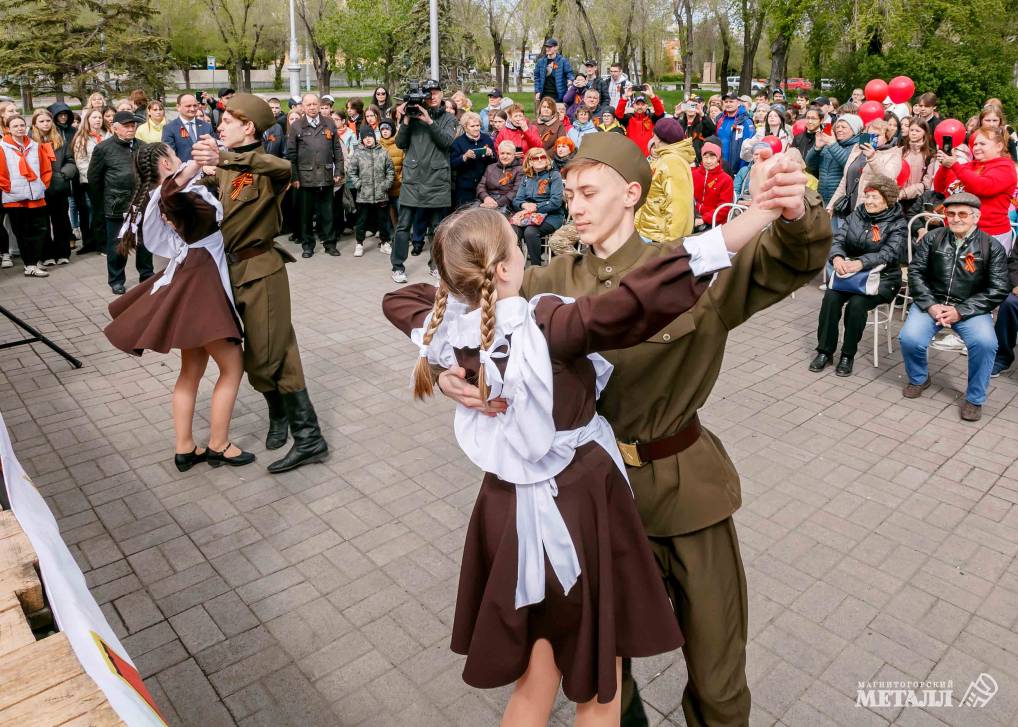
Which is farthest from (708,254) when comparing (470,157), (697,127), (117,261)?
(697,127)

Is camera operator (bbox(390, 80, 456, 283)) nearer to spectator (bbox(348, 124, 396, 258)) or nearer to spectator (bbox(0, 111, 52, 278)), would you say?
spectator (bbox(348, 124, 396, 258))

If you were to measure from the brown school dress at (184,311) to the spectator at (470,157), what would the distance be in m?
6.02

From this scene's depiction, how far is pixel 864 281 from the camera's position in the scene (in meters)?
6.93

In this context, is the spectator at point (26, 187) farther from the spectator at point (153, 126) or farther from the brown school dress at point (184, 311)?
the brown school dress at point (184, 311)

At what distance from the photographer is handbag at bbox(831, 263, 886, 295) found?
691cm

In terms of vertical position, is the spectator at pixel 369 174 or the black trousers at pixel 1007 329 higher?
the spectator at pixel 369 174

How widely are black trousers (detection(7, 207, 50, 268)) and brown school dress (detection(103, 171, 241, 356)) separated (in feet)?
20.0

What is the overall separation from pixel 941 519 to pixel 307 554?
3421 mm

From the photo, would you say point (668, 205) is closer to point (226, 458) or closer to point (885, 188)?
point (885, 188)

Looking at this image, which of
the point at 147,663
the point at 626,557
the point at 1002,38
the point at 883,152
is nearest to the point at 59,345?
the point at 147,663

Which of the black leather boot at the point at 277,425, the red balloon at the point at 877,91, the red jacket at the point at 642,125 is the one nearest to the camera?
the black leather boot at the point at 277,425

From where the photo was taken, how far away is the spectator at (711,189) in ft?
31.3

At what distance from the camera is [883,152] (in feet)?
29.5

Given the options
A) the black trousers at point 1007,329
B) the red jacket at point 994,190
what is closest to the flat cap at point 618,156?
the black trousers at point 1007,329
